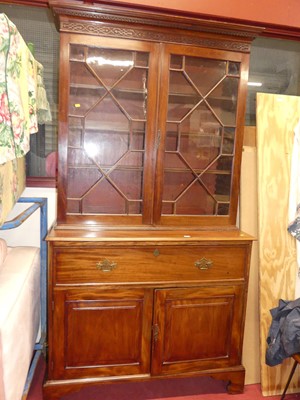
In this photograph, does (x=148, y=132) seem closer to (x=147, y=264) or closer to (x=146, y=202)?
(x=146, y=202)

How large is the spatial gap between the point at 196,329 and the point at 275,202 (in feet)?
2.85

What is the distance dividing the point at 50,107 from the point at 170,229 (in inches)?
41.0

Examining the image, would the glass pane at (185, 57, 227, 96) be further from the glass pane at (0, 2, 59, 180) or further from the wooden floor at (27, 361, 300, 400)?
the wooden floor at (27, 361, 300, 400)

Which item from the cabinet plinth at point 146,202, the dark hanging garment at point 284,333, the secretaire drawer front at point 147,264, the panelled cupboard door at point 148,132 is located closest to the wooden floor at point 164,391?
the cabinet plinth at point 146,202

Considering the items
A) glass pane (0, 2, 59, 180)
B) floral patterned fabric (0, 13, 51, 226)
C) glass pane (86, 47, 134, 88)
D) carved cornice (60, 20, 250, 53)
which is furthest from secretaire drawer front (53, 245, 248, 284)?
carved cornice (60, 20, 250, 53)

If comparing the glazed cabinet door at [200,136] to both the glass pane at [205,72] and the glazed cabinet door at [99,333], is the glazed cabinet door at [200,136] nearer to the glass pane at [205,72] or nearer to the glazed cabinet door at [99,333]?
the glass pane at [205,72]

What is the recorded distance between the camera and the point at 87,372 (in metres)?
1.50

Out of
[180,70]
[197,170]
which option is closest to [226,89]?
[180,70]

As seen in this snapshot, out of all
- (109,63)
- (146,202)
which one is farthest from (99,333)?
(109,63)

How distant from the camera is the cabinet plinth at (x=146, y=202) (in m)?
1.45

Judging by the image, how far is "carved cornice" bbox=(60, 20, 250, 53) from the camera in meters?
1.43

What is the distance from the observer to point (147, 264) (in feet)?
4.89

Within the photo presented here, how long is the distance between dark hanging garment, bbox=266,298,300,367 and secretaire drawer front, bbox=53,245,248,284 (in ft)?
0.93

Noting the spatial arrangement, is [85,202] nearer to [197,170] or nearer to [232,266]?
[197,170]
